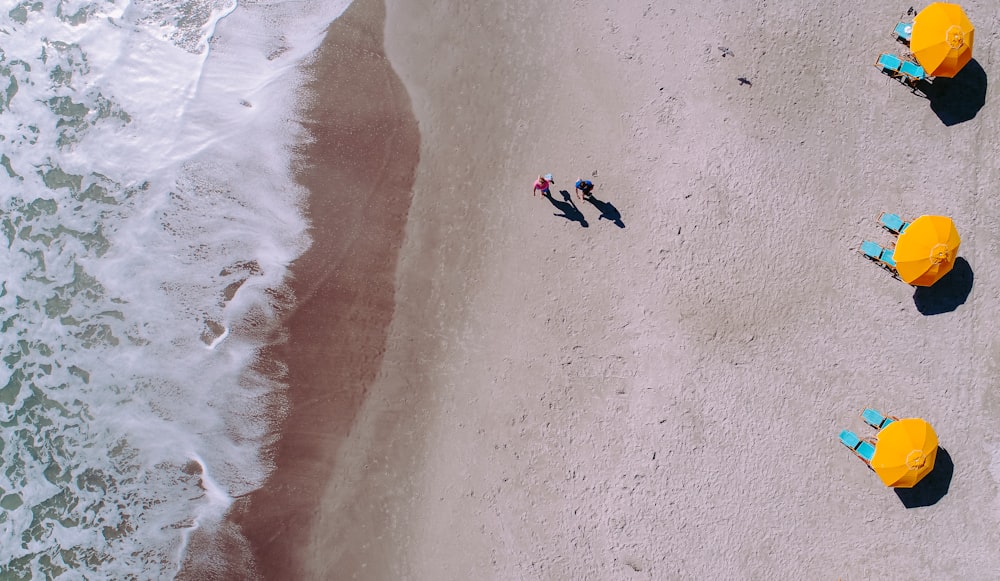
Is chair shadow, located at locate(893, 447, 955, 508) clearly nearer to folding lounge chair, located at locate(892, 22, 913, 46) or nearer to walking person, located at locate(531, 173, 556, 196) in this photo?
folding lounge chair, located at locate(892, 22, 913, 46)

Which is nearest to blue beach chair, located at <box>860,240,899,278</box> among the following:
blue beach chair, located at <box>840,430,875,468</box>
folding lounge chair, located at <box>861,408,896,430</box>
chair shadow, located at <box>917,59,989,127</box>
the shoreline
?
folding lounge chair, located at <box>861,408,896,430</box>

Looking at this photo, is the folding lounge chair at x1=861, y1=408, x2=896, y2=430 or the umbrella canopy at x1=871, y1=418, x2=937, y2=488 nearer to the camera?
the umbrella canopy at x1=871, y1=418, x2=937, y2=488

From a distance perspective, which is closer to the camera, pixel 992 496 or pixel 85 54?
pixel 992 496

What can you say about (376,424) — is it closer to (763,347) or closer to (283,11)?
(763,347)

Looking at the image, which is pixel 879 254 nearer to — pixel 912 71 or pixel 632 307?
pixel 912 71

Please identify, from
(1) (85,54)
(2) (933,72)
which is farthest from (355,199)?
(2) (933,72)

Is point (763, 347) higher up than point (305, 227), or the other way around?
point (305, 227)
